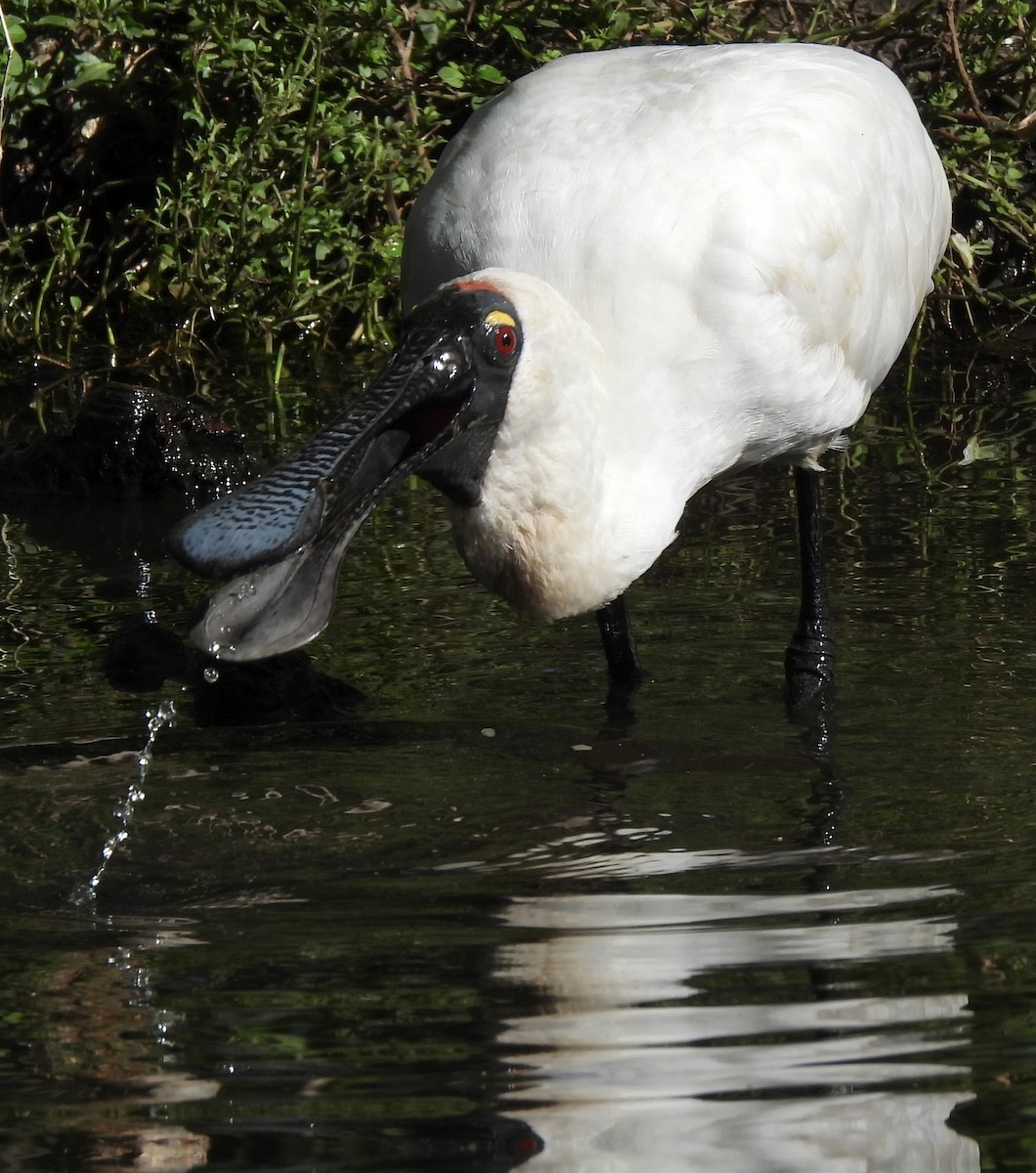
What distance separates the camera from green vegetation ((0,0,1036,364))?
8.29m

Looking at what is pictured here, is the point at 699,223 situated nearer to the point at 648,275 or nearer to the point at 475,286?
the point at 648,275

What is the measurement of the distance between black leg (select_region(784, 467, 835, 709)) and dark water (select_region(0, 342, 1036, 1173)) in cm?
8

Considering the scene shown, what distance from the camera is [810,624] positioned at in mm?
5332

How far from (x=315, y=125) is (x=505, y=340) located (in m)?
4.49

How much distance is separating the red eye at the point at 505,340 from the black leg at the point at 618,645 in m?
1.26

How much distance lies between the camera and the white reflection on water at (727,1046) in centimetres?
286

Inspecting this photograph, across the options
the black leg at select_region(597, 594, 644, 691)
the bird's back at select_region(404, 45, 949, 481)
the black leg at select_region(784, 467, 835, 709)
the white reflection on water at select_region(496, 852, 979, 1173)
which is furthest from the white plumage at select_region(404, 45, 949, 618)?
the white reflection on water at select_region(496, 852, 979, 1173)

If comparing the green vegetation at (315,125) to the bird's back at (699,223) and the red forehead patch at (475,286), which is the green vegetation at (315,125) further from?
the red forehead patch at (475,286)

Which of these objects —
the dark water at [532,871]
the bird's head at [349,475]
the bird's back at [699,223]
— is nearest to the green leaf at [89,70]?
the dark water at [532,871]

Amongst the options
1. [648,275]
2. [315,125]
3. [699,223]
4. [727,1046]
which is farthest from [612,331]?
[315,125]

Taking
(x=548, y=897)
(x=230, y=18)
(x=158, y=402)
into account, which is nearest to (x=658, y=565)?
(x=158, y=402)

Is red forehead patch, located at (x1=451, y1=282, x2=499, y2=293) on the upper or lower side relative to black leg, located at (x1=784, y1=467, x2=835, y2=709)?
upper

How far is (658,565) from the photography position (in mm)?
6078

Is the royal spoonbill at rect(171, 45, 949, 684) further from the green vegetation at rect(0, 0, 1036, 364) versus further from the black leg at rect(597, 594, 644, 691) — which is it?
the green vegetation at rect(0, 0, 1036, 364)
